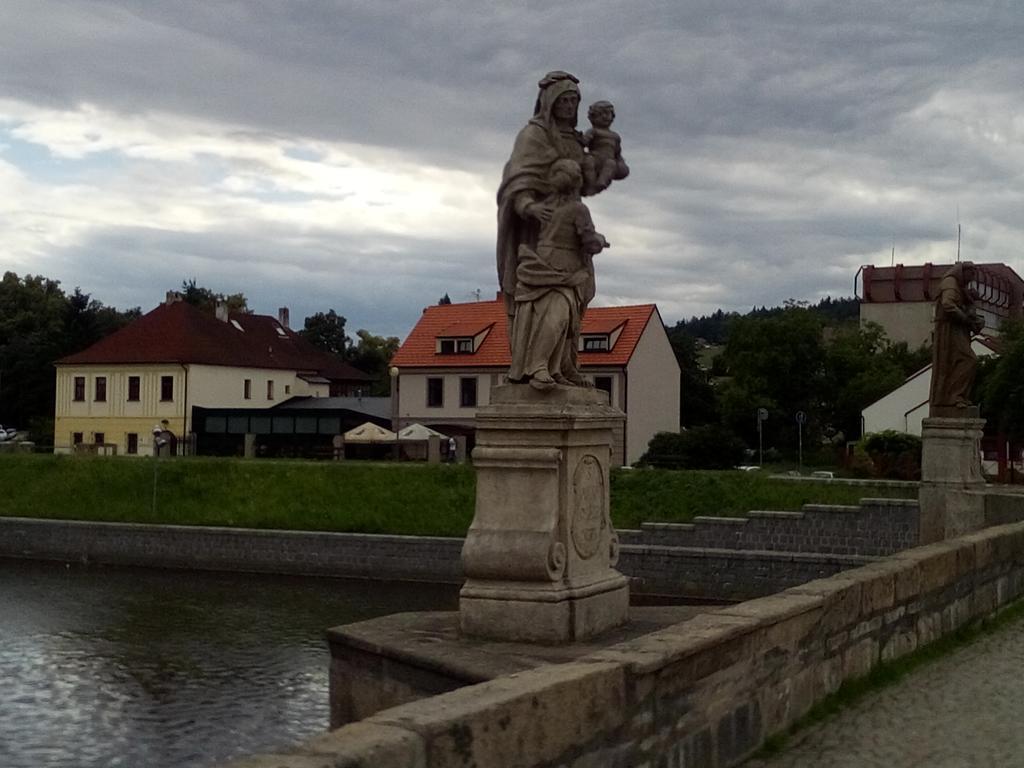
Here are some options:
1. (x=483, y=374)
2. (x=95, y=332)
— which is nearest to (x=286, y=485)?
(x=483, y=374)

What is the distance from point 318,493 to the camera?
110 feet

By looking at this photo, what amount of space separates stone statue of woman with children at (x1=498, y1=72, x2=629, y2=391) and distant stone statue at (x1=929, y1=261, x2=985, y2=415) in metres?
7.92

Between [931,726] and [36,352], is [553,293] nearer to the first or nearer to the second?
[931,726]

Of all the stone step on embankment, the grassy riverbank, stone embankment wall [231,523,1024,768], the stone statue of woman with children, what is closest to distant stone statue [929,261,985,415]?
stone embankment wall [231,523,1024,768]

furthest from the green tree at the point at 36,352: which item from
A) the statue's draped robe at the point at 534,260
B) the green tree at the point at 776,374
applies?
the statue's draped robe at the point at 534,260

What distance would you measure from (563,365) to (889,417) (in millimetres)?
40383

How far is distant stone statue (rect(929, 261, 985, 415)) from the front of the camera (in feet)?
48.4

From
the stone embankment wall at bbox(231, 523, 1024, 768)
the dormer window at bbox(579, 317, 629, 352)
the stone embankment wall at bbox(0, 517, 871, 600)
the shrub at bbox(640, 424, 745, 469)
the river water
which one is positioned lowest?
the river water

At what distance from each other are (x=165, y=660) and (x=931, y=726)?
15.2m

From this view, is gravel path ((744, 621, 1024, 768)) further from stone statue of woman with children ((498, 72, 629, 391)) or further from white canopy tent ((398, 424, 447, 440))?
white canopy tent ((398, 424, 447, 440))

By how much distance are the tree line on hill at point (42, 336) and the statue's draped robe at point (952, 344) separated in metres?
45.6

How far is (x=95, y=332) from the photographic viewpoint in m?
69.1

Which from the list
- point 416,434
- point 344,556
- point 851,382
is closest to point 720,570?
point 344,556

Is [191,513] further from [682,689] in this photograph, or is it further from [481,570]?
[682,689]
